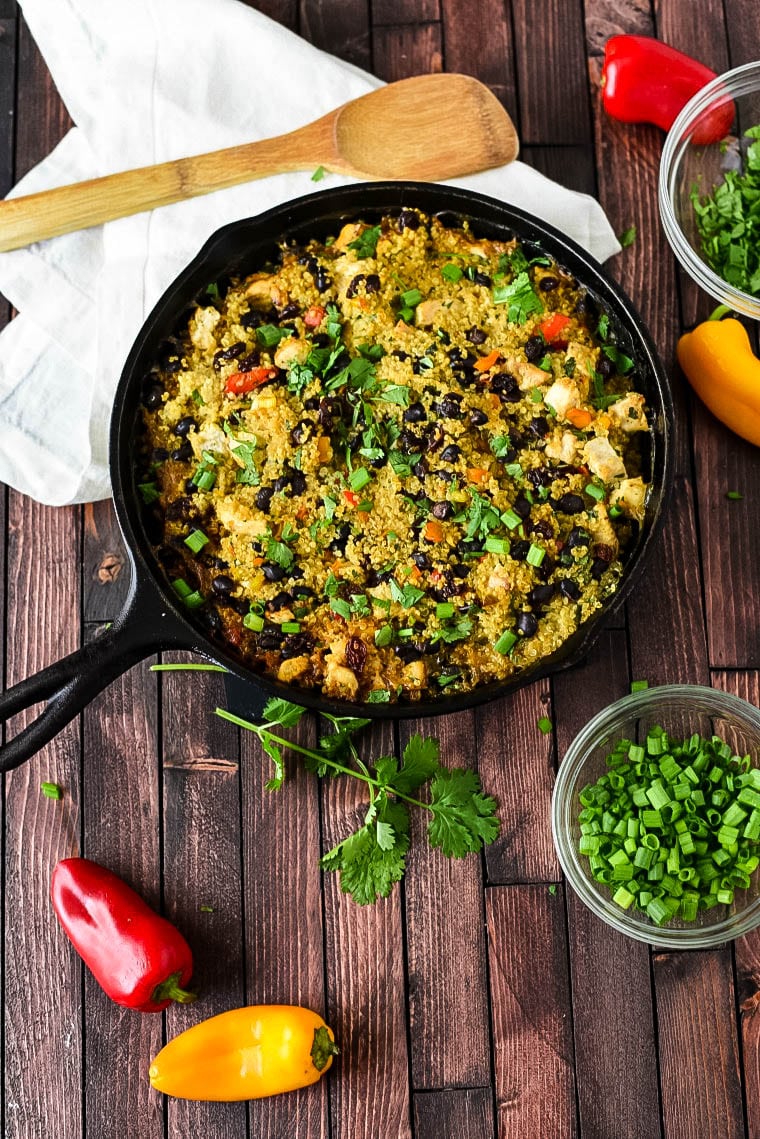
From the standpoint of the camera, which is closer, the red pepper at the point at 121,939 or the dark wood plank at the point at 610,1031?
the red pepper at the point at 121,939

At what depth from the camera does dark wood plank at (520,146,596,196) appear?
321 cm

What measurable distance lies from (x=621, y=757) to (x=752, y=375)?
1.10 metres

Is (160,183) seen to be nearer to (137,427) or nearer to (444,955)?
(137,427)

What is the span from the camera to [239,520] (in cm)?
268

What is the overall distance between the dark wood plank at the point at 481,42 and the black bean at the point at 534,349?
97 cm

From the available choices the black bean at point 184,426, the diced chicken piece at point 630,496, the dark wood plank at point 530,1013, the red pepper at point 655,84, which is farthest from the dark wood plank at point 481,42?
the dark wood plank at point 530,1013

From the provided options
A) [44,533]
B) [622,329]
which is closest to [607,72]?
[622,329]

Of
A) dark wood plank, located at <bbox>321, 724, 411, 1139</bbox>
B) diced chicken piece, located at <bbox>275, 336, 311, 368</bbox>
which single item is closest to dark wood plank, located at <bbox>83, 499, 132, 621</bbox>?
diced chicken piece, located at <bbox>275, 336, 311, 368</bbox>

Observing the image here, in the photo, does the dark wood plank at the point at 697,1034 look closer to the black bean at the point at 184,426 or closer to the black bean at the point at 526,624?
the black bean at the point at 526,624

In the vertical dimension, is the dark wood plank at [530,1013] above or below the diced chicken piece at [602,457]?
below

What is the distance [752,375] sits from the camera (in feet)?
9.62

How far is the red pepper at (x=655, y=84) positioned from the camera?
312 cm

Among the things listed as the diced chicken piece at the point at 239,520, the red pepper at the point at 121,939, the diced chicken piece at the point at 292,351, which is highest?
the diced chicken piece at the point at 292,351

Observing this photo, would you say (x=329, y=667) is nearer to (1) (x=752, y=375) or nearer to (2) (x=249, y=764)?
(2) (x=249, y=764)
